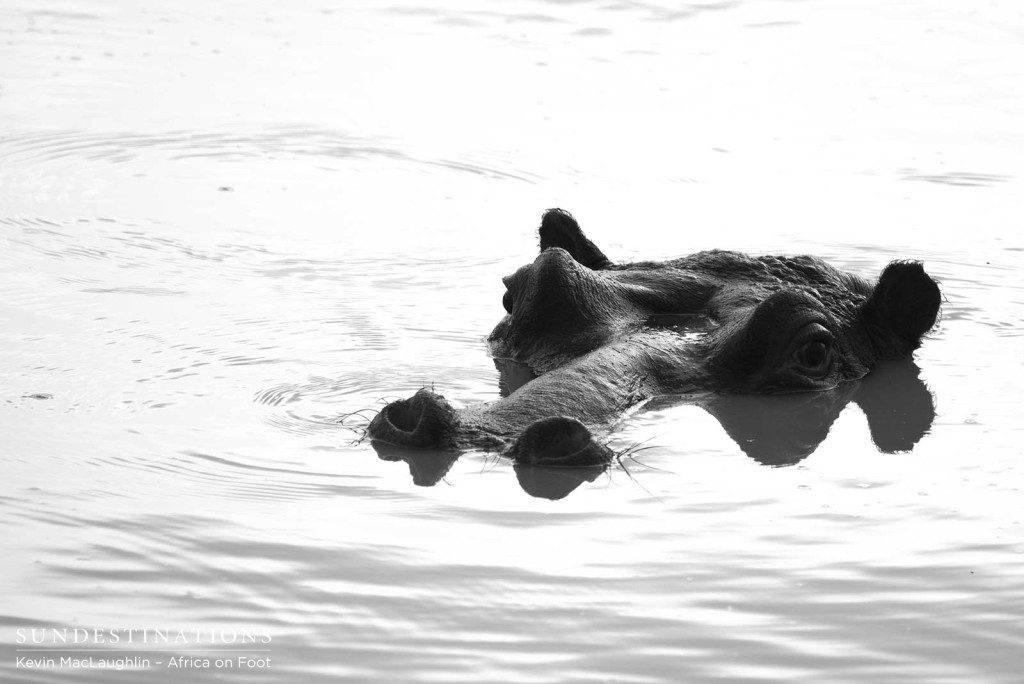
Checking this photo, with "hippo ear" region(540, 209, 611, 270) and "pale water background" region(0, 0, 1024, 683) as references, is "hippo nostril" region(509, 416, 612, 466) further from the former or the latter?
"hippo ear" region(540, 209, 611, 270)

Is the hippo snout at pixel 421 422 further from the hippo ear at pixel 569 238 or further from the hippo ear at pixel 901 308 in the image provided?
the hippo ear at pixel 901 308

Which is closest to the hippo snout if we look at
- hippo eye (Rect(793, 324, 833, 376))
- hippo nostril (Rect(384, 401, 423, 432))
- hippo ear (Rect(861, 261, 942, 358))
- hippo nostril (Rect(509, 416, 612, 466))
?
hippo nostril (Rect(384, 401, 423, 432))

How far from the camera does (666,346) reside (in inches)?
308

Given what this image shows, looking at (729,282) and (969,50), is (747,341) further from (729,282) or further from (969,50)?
(969,50)

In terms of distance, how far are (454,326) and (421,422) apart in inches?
117

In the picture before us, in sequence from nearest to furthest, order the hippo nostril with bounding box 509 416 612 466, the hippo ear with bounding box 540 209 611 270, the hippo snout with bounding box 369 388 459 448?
1. the hippo nostril with bounding box 509 416 612 466
2. the hippo snout with bounding box 369 388 459 448
3. the hippo ear with bounding box 540 209 611 270

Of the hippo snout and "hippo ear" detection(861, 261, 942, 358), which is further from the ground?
"hippo ear" detection(861, 261, 942, 358)

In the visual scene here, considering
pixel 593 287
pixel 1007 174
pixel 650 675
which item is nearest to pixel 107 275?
pixel 593 287

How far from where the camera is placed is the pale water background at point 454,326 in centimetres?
544

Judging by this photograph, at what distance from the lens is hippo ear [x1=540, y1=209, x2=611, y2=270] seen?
9203mm

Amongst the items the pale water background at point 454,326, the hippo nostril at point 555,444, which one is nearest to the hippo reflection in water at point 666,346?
the hippo nostril at point 555,444

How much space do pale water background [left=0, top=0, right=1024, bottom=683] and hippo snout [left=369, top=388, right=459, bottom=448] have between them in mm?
168

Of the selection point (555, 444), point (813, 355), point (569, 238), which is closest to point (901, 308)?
point (813, 355)

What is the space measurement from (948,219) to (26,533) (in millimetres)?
8425
